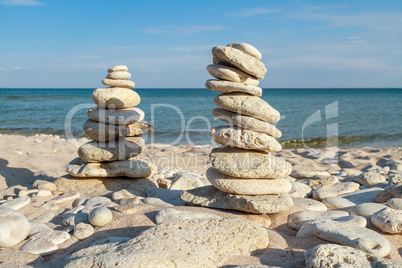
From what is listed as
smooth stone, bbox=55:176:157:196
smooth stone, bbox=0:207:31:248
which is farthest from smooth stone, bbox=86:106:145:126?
smooth stone, bbox=0:207:31:248

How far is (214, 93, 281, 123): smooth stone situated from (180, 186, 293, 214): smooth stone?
0.98 meters

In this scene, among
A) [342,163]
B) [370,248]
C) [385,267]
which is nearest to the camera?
[385,267]

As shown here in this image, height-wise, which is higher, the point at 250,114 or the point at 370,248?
the point at 250,114

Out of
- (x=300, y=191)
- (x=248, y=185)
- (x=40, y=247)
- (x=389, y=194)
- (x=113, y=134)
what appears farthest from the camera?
(x=113, y=134)

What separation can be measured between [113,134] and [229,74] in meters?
2.44

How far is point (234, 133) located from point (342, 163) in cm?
570

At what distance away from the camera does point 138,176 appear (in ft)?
19.2

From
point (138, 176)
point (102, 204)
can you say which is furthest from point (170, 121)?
point (102, 204)

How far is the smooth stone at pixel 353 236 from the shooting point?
2.93 metres

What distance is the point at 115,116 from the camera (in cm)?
570

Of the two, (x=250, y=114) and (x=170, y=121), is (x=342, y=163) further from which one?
(x=170, y=121)

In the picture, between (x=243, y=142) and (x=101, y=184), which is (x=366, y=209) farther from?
(x=101, y=184)

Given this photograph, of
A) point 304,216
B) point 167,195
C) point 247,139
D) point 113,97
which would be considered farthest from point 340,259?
point 113,97

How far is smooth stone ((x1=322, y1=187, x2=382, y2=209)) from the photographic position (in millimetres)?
4648
